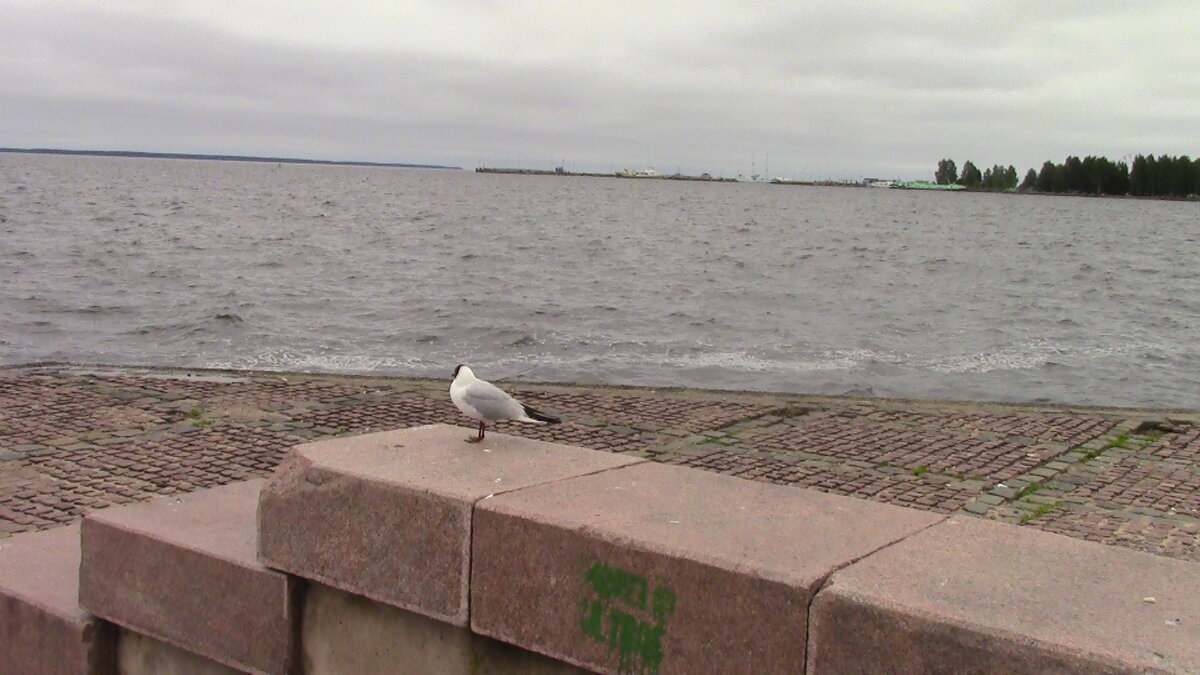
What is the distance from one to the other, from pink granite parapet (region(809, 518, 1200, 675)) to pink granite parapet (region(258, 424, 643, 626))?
1164 mm

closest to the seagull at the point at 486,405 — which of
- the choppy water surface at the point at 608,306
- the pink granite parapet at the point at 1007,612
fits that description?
the pink granite parapet at the point at 1007,612

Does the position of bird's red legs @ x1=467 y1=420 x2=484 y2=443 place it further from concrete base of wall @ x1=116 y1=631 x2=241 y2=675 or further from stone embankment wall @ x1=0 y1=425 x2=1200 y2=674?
concrete base of wall @ x1=116 y1=631 x2=241 y2=675

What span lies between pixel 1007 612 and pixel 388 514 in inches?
72.5

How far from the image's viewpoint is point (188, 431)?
948 cm

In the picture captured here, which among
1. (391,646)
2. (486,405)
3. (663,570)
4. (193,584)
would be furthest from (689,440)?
(663,570)

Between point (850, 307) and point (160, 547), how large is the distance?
25.8 m

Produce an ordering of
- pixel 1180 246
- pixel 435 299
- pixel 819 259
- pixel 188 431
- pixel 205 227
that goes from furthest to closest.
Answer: pixel 1180 246 < pixel 205 227 < pixel 819 259 < pixel 435 299 < pixel 188 431

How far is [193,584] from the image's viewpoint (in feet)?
13.5

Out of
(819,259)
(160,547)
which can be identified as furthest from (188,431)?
(819,259)

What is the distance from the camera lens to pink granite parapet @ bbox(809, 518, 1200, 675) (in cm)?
257

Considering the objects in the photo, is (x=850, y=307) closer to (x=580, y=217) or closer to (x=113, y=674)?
(x=113, y=674)

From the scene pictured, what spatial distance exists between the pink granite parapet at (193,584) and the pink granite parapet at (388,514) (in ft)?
0.59

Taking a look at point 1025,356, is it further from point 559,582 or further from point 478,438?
point 559,582

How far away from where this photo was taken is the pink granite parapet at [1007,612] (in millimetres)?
2574
